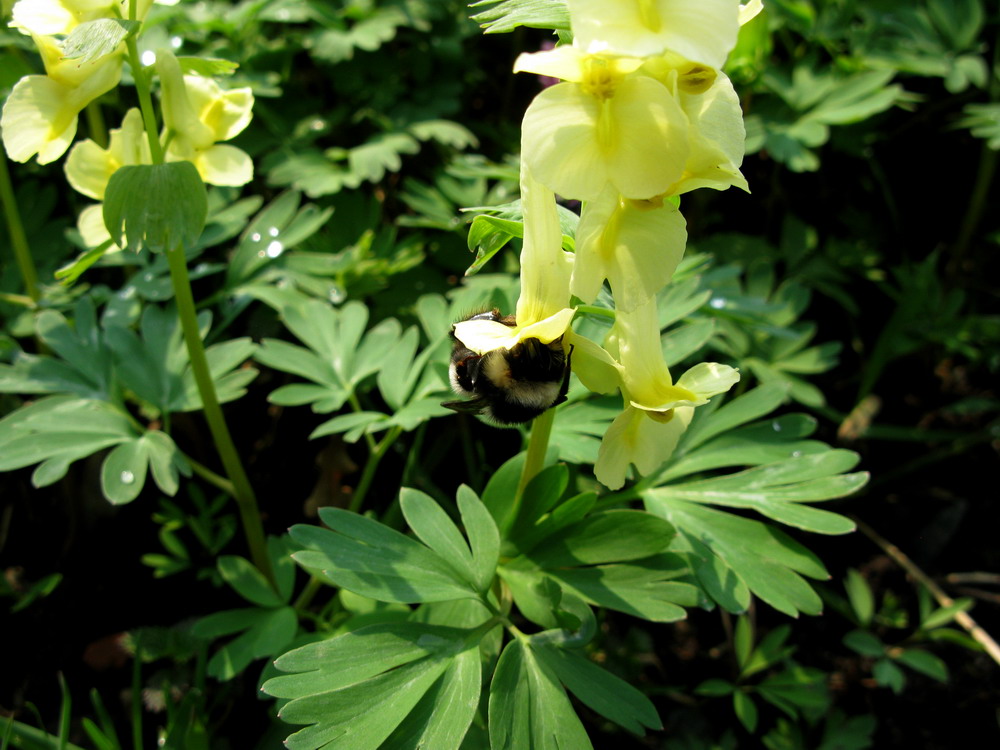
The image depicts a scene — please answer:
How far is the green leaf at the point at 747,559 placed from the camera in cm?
132

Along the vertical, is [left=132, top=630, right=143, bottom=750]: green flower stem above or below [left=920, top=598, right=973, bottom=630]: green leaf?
above

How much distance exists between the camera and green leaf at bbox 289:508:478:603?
3.94 feet

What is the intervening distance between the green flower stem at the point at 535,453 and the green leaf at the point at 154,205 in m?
0.65

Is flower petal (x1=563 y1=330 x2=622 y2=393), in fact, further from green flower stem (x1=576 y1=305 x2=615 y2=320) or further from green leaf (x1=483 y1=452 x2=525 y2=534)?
green leaf (x1=483 y1=452 x2=525 y2=534)

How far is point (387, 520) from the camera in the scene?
5.99 feet

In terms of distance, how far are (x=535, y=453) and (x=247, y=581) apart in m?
0.73

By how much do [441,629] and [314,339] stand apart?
843 millimetres

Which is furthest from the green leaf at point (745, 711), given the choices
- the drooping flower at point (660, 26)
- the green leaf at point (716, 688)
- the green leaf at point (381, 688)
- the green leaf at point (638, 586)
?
the drooping flower at point (660, 26)

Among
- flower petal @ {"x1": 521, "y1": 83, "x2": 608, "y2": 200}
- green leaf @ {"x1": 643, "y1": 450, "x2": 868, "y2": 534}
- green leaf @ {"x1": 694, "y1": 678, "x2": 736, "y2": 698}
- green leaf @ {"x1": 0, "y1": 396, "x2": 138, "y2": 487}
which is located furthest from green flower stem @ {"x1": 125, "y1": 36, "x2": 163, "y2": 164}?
green leaf @ {"x1": 694, "y1": 678, "x2": 736, "y2": 698}

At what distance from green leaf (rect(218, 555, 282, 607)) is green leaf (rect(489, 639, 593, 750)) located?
653mm

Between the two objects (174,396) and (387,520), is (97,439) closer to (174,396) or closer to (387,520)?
(174,396)

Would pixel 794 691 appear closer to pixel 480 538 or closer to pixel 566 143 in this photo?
pixel 480 538

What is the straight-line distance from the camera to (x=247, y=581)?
163 cm

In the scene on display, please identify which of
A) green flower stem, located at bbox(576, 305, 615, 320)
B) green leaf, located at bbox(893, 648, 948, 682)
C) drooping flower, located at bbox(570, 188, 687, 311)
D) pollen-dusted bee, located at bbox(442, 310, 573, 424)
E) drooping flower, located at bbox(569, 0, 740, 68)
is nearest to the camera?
drooping flower, located at bbox(569, 0, 740, 68)
